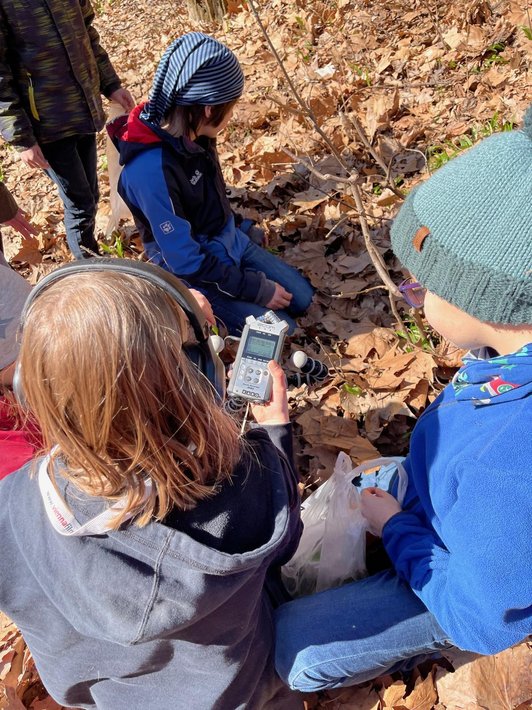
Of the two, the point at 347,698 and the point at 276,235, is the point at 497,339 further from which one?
the point at 276,235

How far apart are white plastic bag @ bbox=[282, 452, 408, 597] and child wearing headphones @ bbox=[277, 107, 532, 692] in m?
0.18

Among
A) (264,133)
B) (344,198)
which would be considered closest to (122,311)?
(344,198)

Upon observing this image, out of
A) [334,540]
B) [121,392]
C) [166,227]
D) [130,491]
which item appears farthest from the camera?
[166,227]

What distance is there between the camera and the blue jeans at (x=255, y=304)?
12.5ft

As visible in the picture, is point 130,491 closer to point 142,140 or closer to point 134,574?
point 134,574

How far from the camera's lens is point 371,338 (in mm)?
3477

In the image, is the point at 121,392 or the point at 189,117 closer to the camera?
the point at 121,392

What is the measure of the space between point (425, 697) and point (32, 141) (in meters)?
3.50

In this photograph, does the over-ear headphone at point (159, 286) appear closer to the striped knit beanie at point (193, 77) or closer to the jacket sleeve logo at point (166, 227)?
the jacket sleeve logo at point (166, 227)

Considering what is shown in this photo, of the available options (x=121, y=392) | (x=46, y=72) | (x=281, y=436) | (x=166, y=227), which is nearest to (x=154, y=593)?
(x=121, y=392)

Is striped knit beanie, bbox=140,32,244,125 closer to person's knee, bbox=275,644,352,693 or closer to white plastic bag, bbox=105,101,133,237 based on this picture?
white plastic bag, bbox=105,101,133,237

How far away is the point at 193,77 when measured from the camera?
3.11 metres

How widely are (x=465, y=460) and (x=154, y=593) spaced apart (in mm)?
889

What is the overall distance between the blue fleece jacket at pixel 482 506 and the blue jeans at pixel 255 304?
2029 millimetres
